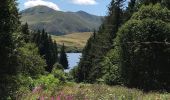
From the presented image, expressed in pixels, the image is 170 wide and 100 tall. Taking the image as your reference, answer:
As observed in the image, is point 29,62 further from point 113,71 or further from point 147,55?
point 147,55

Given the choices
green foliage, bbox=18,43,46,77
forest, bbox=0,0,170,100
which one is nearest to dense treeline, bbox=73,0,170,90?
forest, bbox=0,0,170,100

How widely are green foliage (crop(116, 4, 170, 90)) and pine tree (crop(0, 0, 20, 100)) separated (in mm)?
19624

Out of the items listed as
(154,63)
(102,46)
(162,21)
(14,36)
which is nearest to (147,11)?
(162,21)

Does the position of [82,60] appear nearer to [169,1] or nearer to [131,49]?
[169,1]

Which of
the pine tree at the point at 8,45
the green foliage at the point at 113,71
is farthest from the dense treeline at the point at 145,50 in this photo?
the pine tree at the point at 8,45

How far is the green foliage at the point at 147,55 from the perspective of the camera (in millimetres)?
38156

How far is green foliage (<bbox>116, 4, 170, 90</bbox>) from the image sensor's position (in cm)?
3816

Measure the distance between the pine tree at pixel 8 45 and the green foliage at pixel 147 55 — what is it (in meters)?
19.6

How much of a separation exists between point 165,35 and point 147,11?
155 inches

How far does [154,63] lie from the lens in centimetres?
3819

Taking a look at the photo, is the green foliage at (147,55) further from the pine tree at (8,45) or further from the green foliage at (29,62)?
the pine tree at (8,45)

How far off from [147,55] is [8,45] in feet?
69.1

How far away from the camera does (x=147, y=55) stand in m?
38.1


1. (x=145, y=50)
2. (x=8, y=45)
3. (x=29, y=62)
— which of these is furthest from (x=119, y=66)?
(x=8, y=45)
